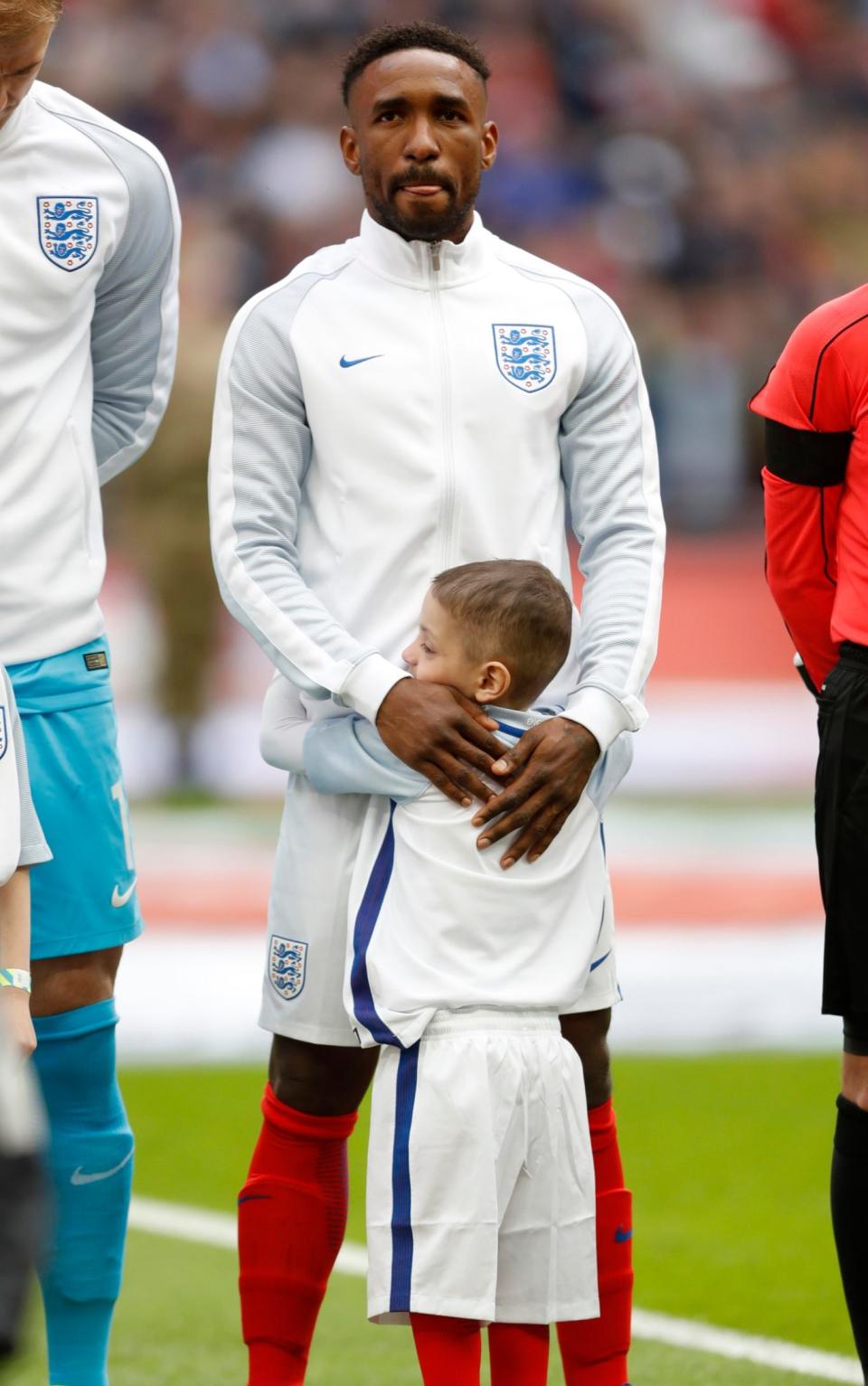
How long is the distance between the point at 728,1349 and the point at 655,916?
159 inches

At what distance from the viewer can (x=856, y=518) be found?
10.8 ft

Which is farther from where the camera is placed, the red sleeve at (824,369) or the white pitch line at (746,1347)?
the white pitch line at (746,1347)

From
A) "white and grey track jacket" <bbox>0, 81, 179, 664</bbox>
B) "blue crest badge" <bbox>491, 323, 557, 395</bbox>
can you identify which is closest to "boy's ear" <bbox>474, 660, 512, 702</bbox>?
"blue crest badge" <bbox>491, 323, 557, 395</bbox>

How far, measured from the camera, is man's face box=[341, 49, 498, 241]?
10.6 ft

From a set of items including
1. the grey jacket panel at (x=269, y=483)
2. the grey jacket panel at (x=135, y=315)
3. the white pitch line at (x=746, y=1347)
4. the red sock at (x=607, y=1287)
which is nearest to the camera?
the grey jacket panel at (x=269, y=483)

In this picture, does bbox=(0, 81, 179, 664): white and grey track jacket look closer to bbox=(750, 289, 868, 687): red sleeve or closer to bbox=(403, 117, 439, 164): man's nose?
bbox=(403, 117, 439, 164): man's nose

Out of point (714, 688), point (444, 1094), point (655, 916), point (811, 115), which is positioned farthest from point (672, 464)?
point (444, 1094)

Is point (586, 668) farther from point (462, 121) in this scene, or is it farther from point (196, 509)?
point (196, 509)

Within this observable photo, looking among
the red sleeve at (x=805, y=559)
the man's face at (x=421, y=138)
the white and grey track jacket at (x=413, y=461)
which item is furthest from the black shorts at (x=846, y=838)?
the man's face at (x=421, y=138)

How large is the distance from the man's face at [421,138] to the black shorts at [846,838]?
871 mm

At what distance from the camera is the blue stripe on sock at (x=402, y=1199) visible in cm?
300

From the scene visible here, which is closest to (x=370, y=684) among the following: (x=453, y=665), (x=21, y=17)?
(x=453, y=665)

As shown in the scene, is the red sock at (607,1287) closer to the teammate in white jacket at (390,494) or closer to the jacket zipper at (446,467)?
the teammate in white jacket at (390,494)

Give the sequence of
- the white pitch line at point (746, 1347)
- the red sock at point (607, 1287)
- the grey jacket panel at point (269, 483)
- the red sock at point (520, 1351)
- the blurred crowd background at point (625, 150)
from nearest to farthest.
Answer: the red sock at point (520, 1351)
the grey jacket panel at point (269, 483)
the red sock at point (607, 1287)
the white pitch line at point (746, 1347)
the blurred crowd background at point (625, 150)
